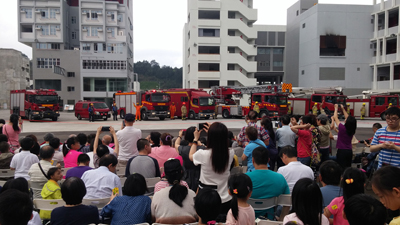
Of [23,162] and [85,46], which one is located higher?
[85,46]

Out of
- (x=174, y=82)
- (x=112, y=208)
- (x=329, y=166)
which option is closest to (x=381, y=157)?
(x=329, y=166)

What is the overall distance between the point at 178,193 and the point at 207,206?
0.65m

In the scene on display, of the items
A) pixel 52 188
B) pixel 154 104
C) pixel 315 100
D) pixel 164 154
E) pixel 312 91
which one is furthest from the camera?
pixel 312 91

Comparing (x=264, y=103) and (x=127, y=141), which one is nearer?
(x=127, y=141)

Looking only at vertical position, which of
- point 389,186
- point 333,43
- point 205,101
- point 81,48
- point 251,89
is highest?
point 81,48

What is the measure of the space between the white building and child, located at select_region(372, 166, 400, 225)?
46.5m

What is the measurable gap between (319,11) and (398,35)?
11.2 m

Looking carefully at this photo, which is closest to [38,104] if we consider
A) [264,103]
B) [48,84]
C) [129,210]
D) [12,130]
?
[12,130]

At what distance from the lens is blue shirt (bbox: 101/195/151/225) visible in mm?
3443

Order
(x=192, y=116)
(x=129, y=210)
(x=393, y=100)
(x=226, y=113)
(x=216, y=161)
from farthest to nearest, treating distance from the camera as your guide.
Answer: (x=226, y=113)
(x=192, y=116)
(x=393, y=100)
(x=216, y=161)
(x=129, y=210)

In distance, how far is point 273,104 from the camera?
28.0 metres

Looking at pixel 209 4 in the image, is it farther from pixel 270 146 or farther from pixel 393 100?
pixel 270 146

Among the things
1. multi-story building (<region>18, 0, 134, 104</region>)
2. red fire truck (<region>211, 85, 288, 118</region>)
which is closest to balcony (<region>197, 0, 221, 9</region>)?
multi-story building (<region>18, 0, 134, 104</region>)

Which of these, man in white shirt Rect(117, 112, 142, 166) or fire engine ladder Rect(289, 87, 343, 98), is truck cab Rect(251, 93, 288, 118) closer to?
fire engine ladder Rect(289, 87, 343, 98)
